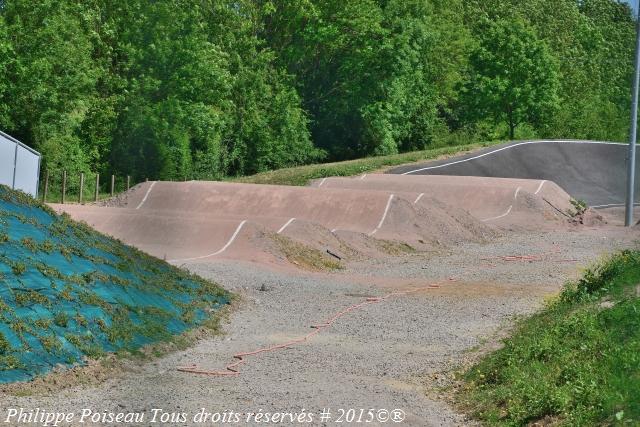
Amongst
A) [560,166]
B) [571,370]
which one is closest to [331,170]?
[560,166]

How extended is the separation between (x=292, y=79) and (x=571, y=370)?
4406 cm

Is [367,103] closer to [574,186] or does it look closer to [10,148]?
[574,186]

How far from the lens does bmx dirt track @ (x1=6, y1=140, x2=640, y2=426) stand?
9758 millimetres

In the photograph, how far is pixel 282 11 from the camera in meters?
52.2

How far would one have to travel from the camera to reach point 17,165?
2925cm

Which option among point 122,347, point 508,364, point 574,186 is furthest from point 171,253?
point 574,186

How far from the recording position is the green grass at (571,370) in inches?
313

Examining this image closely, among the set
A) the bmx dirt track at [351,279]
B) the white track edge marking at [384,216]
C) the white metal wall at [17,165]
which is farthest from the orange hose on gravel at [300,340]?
the white metal wall at [17,165]

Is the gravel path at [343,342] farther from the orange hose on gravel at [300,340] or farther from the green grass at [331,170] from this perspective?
the green grass at [331,170]

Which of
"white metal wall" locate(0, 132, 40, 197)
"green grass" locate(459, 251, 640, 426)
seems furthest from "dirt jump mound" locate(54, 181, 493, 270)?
"green grass" locate(459, 251, 640, 426)

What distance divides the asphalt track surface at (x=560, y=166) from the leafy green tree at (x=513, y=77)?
417 inches

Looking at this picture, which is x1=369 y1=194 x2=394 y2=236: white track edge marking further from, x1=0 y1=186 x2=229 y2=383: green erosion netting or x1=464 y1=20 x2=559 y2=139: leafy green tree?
x1=464 y1=20 x2=559 y2=139: leafy green tree

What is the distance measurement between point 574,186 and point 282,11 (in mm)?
17153

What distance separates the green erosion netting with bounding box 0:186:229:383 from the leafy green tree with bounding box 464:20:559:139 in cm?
4408
